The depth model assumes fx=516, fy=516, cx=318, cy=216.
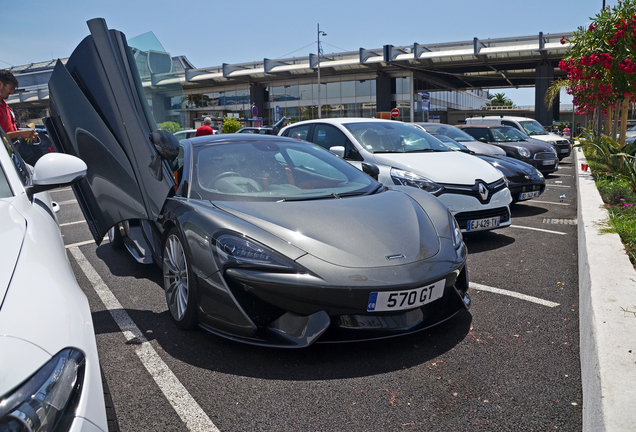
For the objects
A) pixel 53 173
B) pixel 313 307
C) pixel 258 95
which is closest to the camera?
pixel 53 173

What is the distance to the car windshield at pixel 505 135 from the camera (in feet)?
45.2

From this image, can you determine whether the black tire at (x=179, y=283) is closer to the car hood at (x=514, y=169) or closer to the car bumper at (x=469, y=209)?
the car bumper at (x=469, y=209)

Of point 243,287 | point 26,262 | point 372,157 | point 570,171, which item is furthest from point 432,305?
point 570,171

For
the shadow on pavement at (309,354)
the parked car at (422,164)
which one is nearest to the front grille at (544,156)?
the parked car at (422,164)

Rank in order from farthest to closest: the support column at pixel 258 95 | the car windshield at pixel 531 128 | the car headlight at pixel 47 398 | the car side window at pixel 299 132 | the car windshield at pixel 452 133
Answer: the support column at pixel 258 95 → the car windshield at pixel 531 128 → the car windshield at pixel 452 133 → the car side window at pixel 299 132 → the car headlight at pixel 47 398

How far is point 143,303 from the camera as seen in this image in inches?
155

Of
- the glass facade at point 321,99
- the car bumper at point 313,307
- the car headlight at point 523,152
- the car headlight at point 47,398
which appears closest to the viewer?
the car headlight at point 47,398

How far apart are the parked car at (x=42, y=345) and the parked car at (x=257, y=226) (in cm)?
108

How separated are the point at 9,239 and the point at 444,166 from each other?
4.77 meters

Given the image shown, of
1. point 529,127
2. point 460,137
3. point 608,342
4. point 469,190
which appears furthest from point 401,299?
point 529,127

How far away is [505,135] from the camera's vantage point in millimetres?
13922

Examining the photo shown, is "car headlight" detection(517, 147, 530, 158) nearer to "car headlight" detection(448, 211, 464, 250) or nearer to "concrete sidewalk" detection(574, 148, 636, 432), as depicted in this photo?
"concrete sidewalk" detection(574, 148, 636, 432)

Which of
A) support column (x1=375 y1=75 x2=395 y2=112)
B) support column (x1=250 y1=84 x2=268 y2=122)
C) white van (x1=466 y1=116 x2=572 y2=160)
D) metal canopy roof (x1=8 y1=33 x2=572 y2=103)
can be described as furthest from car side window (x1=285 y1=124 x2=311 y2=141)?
support column (x1=250 y1=84 x2=268 y2=122)

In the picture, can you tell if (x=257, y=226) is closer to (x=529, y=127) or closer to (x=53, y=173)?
(x=53, y=173)
